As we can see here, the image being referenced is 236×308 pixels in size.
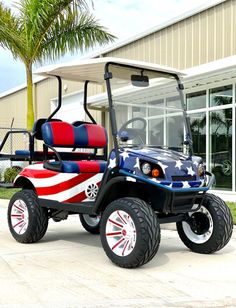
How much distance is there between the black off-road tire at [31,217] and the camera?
5.72 m

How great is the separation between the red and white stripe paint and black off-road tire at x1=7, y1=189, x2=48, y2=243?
0.54ft

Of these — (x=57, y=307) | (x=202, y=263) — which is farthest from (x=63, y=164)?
(x=57, y=307)

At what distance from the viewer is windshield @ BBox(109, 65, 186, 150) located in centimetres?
509

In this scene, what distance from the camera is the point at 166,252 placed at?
5.41m

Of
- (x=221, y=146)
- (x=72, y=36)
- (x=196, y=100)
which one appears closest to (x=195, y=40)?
(x=196, y=100)

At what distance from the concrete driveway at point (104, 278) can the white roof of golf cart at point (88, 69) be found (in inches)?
80.5

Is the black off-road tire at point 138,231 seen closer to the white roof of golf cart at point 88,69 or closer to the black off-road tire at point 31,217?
the black off-road tire at point 31,217

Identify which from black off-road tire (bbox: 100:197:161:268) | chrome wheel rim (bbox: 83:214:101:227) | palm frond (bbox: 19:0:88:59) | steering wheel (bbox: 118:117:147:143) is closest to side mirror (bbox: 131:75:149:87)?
steering wheel (bbox: 118:117:147:143)

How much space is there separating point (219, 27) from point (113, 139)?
286 inches

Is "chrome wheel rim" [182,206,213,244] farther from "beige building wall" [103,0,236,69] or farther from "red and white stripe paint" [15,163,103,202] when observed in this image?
"beige building wall" [103,0,236,69]

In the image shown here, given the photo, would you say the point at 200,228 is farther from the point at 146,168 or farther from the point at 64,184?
the point at 64,184

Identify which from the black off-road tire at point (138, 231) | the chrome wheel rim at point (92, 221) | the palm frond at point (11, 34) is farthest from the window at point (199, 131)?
the black off-road tire at point (138, 231)

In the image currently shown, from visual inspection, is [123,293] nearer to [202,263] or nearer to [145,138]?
[202,263]

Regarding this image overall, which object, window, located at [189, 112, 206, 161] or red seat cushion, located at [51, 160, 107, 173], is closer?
red seat cushion, located at [51, 160, 107, 173]
